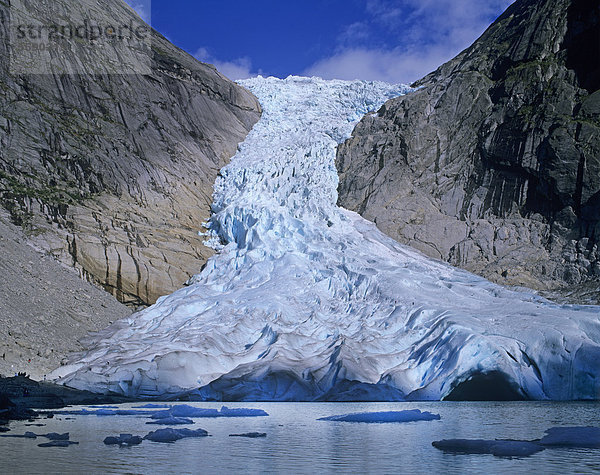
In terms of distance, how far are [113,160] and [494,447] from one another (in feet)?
76.8

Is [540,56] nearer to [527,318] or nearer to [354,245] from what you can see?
[354,245]

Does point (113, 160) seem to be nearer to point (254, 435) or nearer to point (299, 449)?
point (254, 435)

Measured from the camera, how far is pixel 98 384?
645 inches

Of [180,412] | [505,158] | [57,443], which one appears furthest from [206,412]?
[505,158]

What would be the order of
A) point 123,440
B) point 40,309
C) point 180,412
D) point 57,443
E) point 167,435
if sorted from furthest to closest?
1. point 40,309
2. point 180,412
3. point 167,435
4. point 123,440
5. point 57,443

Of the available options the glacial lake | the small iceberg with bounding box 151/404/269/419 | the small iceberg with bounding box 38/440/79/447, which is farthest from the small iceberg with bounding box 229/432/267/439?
the small iceberg with bounding box 38/440/79/447

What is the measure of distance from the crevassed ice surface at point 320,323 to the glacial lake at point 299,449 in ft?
13.4

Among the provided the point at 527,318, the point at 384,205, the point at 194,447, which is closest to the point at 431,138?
the point at 384,205

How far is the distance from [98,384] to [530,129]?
2053cm

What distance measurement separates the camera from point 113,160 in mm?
26734

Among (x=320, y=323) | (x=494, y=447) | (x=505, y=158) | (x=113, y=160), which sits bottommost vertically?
(x=494, y=447)

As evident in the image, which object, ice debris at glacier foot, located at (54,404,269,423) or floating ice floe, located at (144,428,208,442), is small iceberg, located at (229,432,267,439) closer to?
floating ice floe, located at (144,428,208,442)

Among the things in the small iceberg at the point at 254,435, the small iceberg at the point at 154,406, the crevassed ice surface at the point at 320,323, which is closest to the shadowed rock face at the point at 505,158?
the crevassed ice surface at the point at 320,323

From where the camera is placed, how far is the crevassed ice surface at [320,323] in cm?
1576
